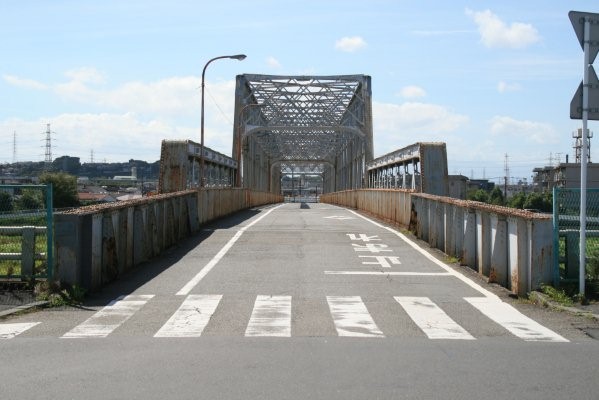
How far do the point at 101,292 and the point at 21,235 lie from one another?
1669 mm

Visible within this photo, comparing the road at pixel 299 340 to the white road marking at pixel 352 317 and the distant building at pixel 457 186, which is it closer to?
the white road marking at pixel 352 317

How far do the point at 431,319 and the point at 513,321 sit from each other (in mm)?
1110

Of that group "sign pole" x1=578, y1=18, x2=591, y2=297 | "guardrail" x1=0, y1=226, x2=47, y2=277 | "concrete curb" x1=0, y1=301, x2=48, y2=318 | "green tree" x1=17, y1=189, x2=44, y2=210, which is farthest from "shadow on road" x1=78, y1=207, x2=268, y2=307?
"sign pole" x1=578, y1=18, x2=591, y2=297

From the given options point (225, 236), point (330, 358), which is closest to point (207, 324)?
point (330, 358)

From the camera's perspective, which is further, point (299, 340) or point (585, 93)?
point (585, 93)

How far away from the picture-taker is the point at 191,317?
9.77m

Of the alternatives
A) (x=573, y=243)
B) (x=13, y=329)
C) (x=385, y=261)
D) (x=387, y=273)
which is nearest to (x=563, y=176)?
(x=385, y=261)

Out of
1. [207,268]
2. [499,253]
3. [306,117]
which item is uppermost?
[306,117]

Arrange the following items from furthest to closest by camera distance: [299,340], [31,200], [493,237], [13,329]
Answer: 1. [493,237]
2. [31,200]
3. [13,329]
4. [299,340]

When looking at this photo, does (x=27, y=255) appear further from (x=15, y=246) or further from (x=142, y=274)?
(x=142, y=274)

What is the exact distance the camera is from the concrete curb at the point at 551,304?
10.1 metres

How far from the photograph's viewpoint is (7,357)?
7430 millimetres

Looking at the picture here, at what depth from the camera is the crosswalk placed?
8.70 meters

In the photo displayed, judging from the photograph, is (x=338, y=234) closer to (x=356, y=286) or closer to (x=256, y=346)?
(x=356, y=286)
